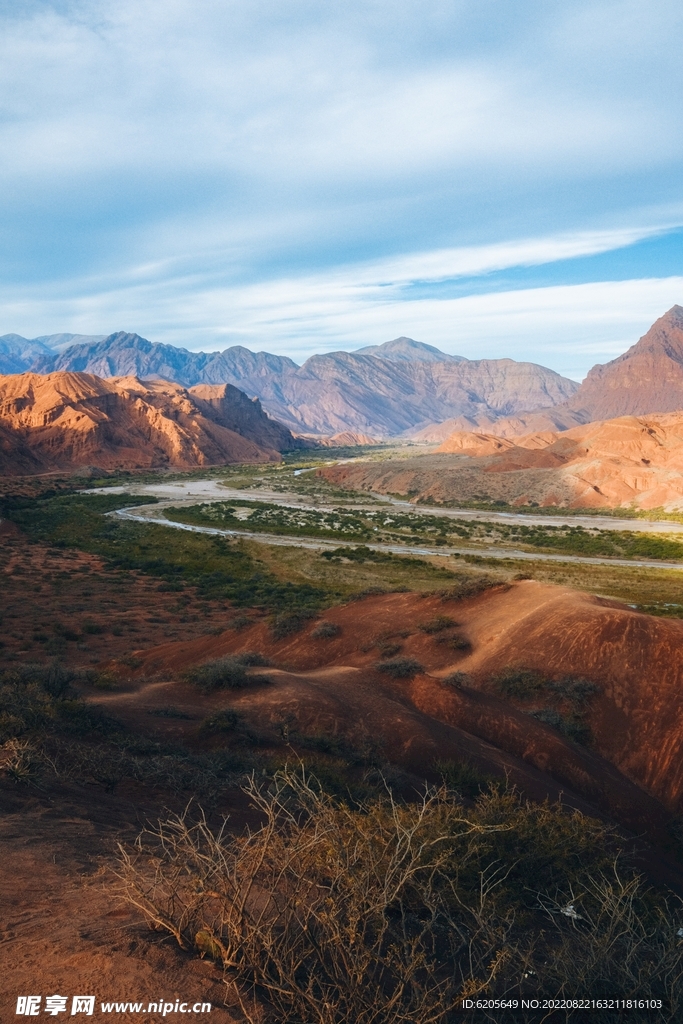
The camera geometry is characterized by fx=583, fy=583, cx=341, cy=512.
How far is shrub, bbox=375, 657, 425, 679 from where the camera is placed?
16.5 metres

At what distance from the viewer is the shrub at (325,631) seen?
21.6m

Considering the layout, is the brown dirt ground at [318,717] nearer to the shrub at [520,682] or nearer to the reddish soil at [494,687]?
the reddish soil at [494,687]

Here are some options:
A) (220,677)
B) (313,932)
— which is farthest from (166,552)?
(313,932)

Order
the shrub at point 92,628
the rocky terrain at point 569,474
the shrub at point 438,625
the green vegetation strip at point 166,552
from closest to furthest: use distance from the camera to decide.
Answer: the shrub at point 438,625, the shrub at point 92,628, the green vegetation strip at point 166,552, the rocky terrain at point 569,474

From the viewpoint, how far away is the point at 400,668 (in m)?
16.6

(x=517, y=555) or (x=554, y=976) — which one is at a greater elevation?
(x=554, y=976)

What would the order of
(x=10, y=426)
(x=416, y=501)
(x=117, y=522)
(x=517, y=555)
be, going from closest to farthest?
(x=517, y=555), (x=117, y=522), (x=416, y=501), (x=10, y=426)

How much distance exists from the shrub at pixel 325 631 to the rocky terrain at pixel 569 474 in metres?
62.2

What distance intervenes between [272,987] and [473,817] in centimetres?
458

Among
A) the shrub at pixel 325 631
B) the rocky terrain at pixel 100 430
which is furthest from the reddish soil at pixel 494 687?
the rocky terrain at pixel 100 430

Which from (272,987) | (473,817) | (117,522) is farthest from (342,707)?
(117,522)

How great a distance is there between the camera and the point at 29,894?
5656 mm

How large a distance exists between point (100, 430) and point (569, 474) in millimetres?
92436

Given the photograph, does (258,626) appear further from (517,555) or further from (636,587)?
(517,555)
